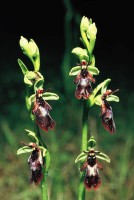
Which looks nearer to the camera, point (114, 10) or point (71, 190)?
point (71, 190)

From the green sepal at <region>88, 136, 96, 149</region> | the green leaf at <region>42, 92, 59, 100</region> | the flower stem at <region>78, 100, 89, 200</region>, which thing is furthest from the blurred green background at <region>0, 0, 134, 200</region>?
the green sepal at <region>88, 136, 96, 149</region>

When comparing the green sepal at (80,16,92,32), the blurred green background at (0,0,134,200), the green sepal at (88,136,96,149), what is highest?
the blurred green background at (0,0,134,200)

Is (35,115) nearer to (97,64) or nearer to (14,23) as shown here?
(97,64)

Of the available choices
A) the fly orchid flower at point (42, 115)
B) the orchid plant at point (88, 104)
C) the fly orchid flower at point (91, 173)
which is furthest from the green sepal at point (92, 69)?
the fly orchid flower at point (91, 173)

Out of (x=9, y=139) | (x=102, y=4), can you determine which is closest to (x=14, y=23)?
(x=102, y=4)

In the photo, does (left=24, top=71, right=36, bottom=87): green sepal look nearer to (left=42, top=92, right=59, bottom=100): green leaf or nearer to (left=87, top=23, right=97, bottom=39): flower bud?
(left=42, top=92, right=59, bottom=100): green leaf

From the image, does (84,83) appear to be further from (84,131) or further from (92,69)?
(84,131)

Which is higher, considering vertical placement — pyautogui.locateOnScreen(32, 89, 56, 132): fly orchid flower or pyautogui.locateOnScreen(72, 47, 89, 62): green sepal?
pyautogui.locateOnScreen(72, 47, 89, 62): green sepal

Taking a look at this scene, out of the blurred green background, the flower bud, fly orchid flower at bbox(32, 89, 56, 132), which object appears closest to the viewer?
fly orchid flower at bbox(32, 89, 56, 132)

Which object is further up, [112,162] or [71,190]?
[112,162]
